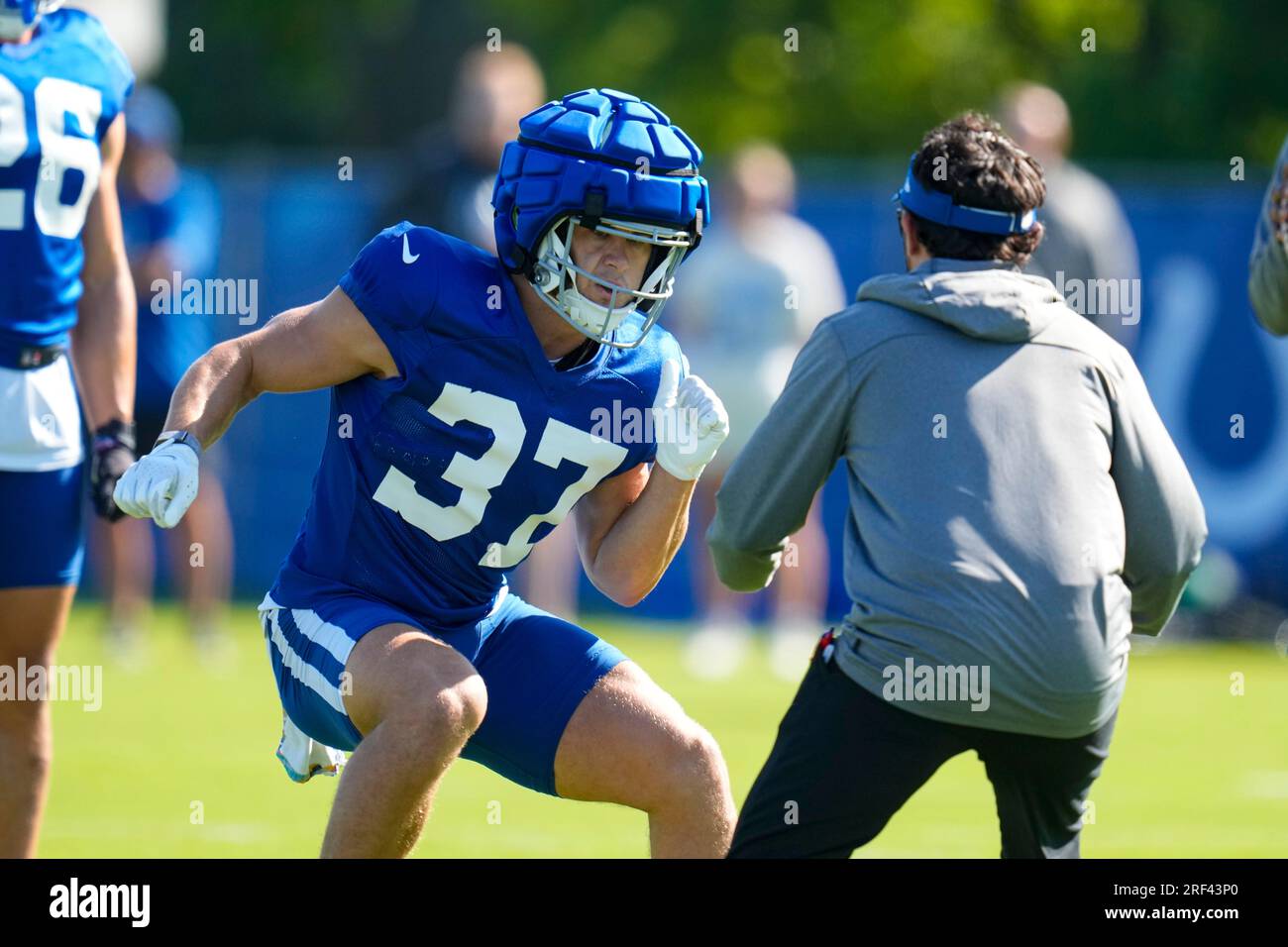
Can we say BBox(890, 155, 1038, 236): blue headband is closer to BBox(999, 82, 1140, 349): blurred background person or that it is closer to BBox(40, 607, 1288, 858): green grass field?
BBox(40, 607, 1288, 858): green grass field

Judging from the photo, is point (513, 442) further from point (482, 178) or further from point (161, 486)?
point (482, 178)

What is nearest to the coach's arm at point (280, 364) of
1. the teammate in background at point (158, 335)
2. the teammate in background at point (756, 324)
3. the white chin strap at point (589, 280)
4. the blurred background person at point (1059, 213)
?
the white chin strap at point (589, 280)

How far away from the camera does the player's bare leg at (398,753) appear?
3.78 m

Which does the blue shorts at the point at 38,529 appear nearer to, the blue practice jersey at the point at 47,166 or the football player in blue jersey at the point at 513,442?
the blue practice jersey at the point at 47,166

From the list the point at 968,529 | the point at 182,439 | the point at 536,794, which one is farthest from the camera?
the point at 536,794

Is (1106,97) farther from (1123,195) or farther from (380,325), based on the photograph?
(380,325)

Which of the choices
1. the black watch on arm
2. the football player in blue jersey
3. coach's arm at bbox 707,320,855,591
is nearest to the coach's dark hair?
coach's arm at bbox 707,320,855,591

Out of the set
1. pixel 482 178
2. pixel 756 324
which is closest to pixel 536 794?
pixel 482 178

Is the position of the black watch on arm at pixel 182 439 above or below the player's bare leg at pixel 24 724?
above

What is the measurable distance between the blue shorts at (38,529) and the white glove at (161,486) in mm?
773

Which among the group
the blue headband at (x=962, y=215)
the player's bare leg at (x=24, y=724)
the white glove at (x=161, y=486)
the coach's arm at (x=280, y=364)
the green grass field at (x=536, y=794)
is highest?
the blue headband at (x=962, y=215)

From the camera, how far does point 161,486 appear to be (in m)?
3.82

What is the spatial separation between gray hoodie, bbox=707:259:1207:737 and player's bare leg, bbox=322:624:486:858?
2.11 ft

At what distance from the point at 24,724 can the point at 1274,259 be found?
118 inches
